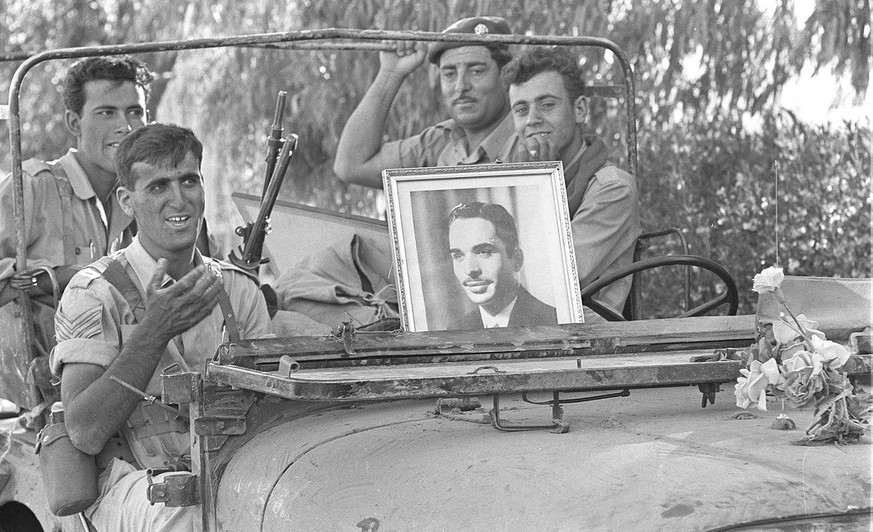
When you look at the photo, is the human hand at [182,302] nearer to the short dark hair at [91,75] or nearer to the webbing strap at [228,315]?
the webbing strap at [228,315]

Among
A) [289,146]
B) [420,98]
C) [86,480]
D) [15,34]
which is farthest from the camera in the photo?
[15,34]

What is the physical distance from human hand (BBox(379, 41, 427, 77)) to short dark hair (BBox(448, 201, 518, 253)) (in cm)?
192

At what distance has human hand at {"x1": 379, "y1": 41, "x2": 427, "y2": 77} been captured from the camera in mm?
5336

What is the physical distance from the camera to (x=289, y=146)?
4531 mm

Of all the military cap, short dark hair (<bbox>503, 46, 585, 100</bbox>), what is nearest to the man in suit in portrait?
short dark hair (<bbox>503, 46, 585, 100</bbox>)

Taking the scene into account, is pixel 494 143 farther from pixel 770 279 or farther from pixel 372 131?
pixel 770 279

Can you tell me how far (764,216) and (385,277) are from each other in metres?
3.16

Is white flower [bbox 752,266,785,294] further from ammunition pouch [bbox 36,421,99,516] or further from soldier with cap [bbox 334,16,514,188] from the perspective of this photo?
soldier with cap [bbox 334,16,514,188]

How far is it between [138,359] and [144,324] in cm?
9

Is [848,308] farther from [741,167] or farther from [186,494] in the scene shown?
[741,167]

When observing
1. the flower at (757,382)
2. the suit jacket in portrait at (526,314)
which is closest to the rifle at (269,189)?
the suit jacket in portrait at (526,314)

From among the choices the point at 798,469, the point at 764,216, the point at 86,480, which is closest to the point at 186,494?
the point at 86,480

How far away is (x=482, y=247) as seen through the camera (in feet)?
11.2

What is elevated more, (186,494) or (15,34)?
(15,34)
